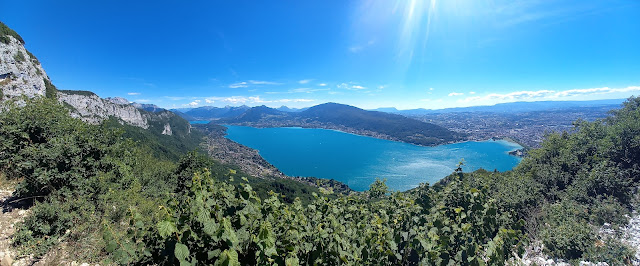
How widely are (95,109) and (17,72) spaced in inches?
1685

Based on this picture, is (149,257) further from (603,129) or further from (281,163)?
(281,163)

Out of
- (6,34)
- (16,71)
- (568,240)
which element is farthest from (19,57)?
(568,240)

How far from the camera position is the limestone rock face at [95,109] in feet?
179

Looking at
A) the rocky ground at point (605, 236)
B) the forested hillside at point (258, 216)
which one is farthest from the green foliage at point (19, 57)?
the rocky ground at point (605, 236)

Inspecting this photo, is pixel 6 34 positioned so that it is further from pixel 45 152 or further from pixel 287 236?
pixel 287 236

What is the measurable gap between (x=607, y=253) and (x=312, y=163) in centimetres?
7973

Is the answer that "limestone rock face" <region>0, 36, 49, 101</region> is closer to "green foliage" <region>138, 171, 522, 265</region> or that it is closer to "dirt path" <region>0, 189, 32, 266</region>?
"dirt path" <region>0, 189, 32, 266</region>

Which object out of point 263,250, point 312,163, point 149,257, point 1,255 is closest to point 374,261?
point 263,250

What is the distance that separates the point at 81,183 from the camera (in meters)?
5.63

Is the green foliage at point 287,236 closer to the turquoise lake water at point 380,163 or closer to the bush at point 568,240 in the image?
the bush at point 568,240

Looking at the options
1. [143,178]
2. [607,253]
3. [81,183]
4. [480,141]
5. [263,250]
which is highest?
[263,250]

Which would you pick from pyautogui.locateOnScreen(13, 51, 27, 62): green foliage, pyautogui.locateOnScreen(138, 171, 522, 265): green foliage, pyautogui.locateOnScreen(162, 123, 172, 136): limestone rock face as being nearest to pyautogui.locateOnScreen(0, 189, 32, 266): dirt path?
pyautogui.locateOnScreen(138, 171, 522, 265): green foliage

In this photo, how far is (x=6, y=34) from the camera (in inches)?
1341

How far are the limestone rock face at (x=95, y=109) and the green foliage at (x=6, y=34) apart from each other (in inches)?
422
